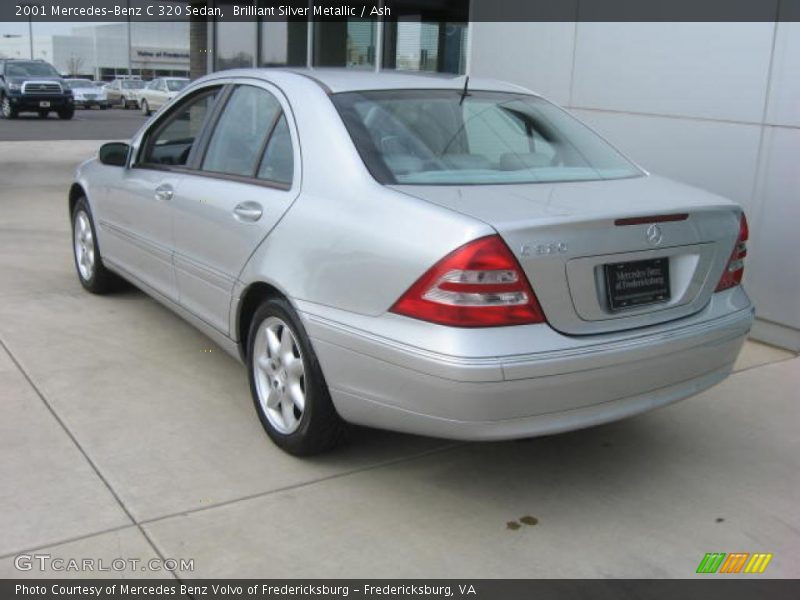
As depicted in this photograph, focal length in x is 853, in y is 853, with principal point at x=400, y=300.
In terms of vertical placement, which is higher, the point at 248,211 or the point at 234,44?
the point at 234,44

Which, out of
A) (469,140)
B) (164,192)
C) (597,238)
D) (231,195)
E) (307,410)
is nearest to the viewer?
(597,238)

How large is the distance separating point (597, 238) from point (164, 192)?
2.50 m

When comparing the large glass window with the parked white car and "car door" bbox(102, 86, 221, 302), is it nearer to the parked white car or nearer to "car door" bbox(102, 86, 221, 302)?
"car door" bbox(102, 86, 221, 302)

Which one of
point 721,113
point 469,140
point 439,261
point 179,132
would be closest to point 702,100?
point 721,113

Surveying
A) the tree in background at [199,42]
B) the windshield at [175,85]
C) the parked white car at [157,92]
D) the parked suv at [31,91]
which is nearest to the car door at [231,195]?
the tree in background at [199,42]

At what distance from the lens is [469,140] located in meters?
3.73

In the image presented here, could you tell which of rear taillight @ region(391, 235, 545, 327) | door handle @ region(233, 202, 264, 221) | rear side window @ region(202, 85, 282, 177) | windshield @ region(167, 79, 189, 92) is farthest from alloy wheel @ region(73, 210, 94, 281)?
windshield @ region(167, 79, 189, 92)

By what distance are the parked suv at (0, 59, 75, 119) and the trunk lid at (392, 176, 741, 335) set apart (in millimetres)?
27502

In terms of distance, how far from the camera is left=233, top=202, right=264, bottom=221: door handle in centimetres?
368

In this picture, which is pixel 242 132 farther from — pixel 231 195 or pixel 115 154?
pixel 115 154
